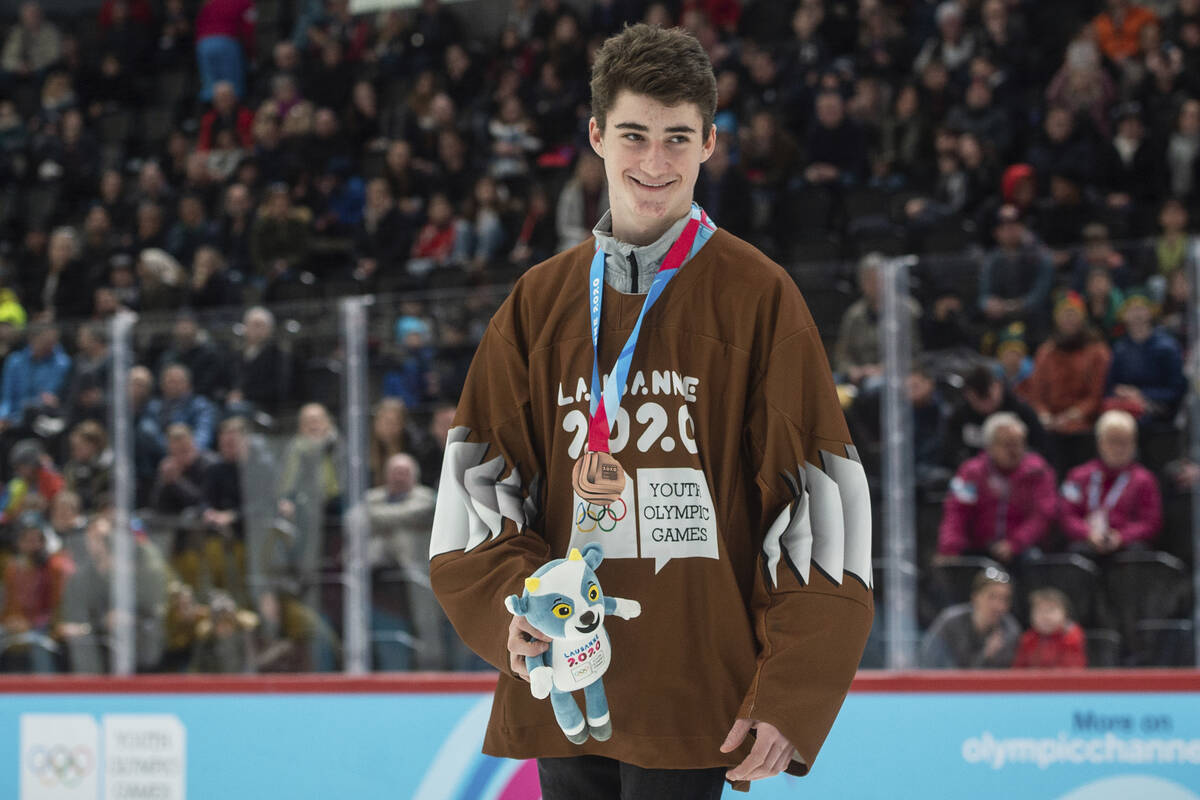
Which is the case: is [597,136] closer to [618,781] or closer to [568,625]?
[568,625]

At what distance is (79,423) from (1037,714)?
3621 millimetres

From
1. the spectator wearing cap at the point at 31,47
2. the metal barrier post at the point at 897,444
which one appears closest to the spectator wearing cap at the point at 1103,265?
the metal barrier post at the point at 897,444

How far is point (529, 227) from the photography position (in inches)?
375

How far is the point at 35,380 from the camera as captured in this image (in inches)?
232

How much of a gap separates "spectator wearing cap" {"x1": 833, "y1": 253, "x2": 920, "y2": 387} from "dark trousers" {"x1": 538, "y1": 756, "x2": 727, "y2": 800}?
3.13 m

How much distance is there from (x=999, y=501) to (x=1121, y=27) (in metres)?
5.38

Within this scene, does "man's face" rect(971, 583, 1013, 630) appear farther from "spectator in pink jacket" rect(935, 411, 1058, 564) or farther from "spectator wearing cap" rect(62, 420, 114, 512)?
"spectator wearing cap" rect(62, 420, 114, 512)

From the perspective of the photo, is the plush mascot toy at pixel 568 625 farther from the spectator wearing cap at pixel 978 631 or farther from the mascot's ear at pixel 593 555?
the spectator wearing cap at pixel 978 631

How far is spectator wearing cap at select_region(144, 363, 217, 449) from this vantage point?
5.66 m

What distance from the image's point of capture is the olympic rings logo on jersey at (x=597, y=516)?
1811 millimetres

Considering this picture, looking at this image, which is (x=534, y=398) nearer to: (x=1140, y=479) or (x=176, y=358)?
(x=1140, y=479)

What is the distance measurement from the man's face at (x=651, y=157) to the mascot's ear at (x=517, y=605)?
49cm

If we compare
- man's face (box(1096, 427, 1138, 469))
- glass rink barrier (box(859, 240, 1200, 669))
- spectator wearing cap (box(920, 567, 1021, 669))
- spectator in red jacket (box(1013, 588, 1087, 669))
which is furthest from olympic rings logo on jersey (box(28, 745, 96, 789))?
man's face (box(1096, 427, 1138, 469))

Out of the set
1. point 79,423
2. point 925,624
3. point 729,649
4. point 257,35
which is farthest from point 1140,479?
point 257,35
